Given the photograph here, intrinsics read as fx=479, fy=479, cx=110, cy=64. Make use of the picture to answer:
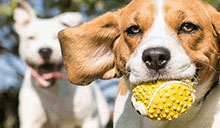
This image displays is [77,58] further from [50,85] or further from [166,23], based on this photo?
[50,85]

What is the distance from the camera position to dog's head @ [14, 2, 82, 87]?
626 centimetres

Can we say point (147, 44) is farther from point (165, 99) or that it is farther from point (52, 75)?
point (52, 75)

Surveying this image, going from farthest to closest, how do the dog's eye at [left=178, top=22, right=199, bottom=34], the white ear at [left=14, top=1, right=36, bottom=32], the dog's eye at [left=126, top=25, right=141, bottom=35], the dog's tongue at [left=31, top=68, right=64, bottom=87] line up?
the white ear at [left=14, top=1, right=36, bottom=32], the dog's tongue at [left=31, top=68, right=64, bottom=87], the dog's eye at [left=126, top=25, right=141, bottom=35], the dog's eye at [left=178, top=22, right=199, bottom=34]

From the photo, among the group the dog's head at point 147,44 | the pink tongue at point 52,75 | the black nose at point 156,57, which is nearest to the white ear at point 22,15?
the pink tongue at point 52,75

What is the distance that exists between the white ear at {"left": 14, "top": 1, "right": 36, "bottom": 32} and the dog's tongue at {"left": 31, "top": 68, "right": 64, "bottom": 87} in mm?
979

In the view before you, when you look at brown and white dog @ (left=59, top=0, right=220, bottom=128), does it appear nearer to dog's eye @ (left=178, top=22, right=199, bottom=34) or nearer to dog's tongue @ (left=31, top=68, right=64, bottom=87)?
dog's eye @ (left=178, top=22, right=199, bottom=34)

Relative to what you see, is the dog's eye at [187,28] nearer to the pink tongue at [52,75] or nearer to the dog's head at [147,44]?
the dog's head at [147,44]

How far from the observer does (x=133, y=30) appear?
3.82 m

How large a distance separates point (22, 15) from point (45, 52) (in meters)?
1.03

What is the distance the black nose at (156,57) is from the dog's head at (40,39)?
3.07 m

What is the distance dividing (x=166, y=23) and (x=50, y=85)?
2.99 meters

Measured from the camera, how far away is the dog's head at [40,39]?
6.26m

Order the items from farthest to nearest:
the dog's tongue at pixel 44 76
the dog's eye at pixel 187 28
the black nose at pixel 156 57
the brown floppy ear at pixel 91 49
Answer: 1. the dog's tongue at pixel 44 76
2. the brown floppy ear at pixel 91 49
3. the dog's eye at pixel 187 28
4. the black nose at pixel 156 57

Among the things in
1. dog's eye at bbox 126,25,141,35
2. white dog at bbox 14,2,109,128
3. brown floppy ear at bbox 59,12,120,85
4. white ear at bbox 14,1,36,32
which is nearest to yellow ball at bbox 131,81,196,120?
dog's eye at bbox 126,25,141,35
